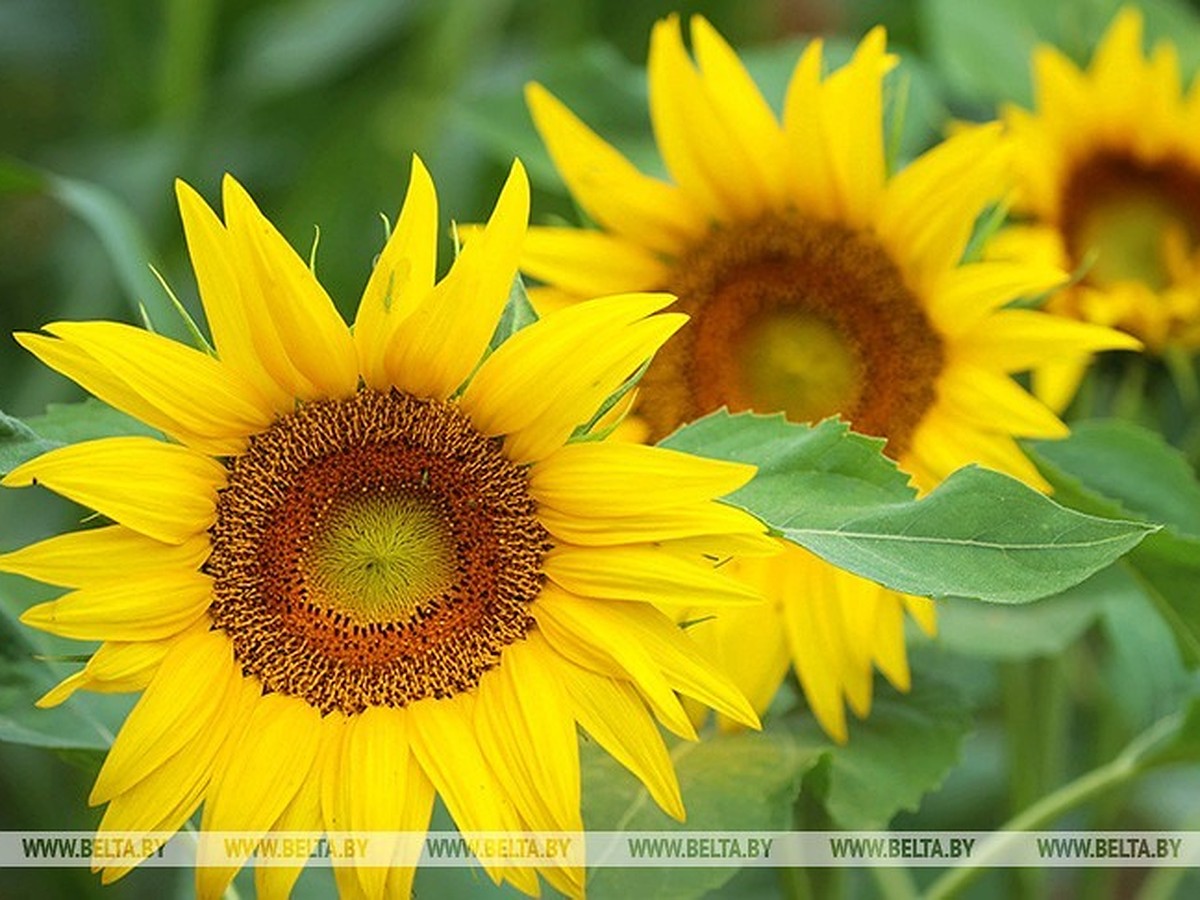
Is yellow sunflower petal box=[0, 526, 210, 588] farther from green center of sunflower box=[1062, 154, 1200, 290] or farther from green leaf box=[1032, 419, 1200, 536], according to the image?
green center of sunflower box=[1062, 154, 1200, 290]

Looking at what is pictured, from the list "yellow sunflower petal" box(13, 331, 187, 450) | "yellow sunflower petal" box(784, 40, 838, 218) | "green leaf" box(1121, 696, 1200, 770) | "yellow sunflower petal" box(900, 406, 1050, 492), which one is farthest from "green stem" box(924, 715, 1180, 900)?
"yellow sunflower petal" box(13, 331, 187, 450)

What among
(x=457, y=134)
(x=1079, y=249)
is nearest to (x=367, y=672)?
(x=1079, y=249)

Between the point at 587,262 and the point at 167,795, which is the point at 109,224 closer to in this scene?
the point at 587,262

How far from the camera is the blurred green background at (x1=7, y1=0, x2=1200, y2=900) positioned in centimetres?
83

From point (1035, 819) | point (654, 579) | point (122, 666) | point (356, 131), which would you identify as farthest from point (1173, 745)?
point (356, 131)

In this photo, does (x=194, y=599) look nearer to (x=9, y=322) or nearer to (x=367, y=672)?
(x=367, y=672)

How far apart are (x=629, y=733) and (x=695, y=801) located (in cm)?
11

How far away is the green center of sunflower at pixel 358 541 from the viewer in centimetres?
49

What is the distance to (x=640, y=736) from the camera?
18.4 inches

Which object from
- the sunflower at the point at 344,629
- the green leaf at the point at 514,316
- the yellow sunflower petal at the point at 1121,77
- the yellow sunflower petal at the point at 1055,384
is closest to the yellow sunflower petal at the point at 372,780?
the sunflower at the point at 344,629

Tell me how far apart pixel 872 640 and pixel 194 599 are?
227mm

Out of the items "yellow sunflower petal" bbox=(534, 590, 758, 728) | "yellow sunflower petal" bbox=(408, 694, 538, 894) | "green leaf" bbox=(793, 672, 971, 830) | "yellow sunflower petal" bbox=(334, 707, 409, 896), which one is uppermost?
"yellow sunflower petal" bbox=(534, 590, 758, 728)

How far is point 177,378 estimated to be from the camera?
1.50ft

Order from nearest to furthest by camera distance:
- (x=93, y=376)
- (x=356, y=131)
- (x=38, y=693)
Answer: (x=93, y=376), (x=38, y=693), (x=356, y=131)
